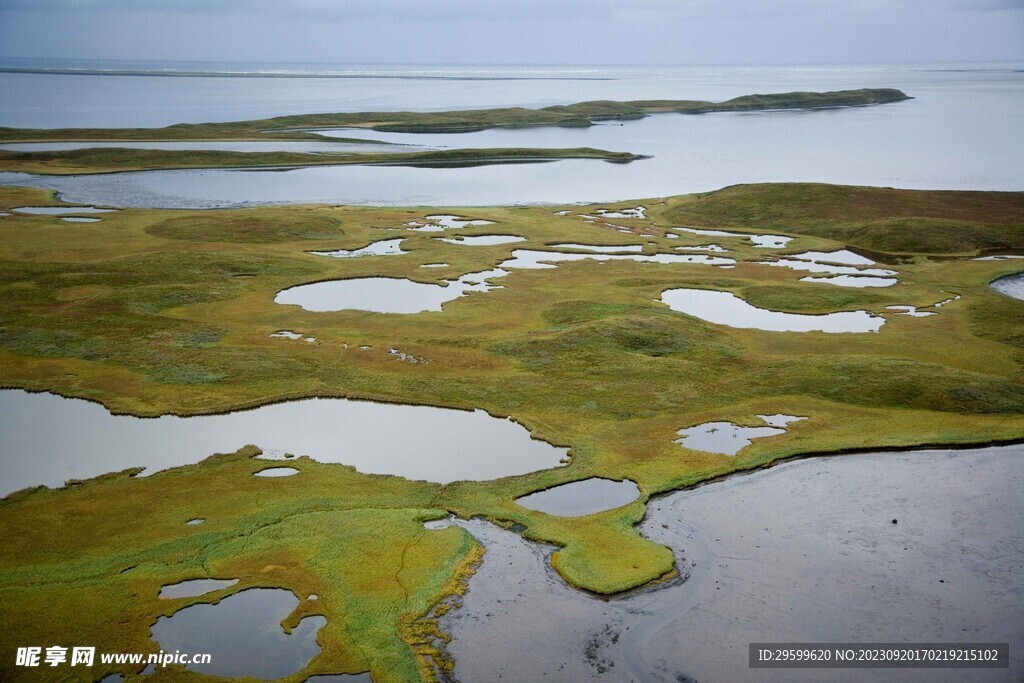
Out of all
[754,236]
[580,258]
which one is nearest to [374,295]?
[580,258]

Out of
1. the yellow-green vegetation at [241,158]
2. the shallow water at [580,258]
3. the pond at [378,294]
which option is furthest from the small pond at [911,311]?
the yellow-green vegetation at [241,158]

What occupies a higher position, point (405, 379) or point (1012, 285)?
point (1012, 285)

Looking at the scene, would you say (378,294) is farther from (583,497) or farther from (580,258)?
(583,497)

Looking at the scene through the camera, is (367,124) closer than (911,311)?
No

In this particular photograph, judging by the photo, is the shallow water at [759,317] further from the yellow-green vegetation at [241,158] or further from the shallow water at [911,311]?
the yellow-green vegetation at [241,158]

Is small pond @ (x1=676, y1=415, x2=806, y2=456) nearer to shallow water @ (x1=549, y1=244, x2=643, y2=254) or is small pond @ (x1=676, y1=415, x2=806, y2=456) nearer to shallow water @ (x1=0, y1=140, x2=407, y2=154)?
shallow water @ (x1=549, y1=244, x2=643, y2=254)

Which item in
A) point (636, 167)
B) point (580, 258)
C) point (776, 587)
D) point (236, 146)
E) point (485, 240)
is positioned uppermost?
point (236, 146)
